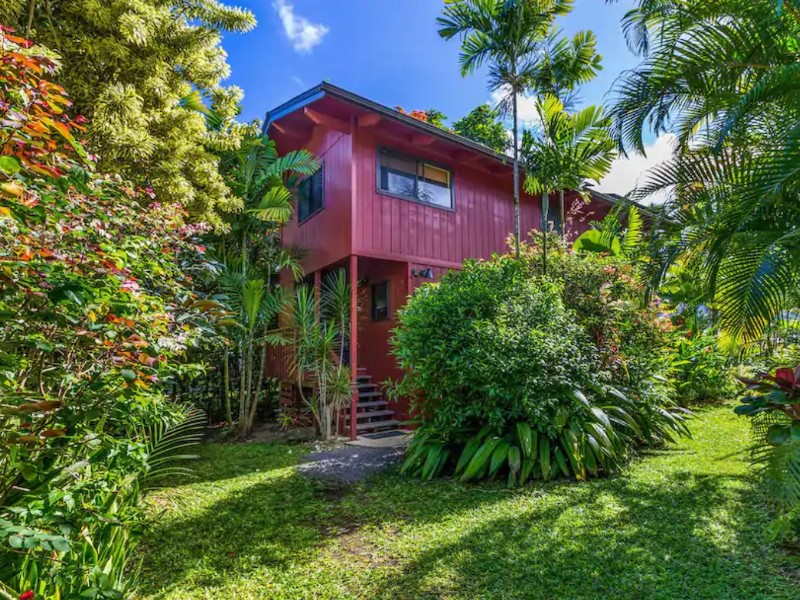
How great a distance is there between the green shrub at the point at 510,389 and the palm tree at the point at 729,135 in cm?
163

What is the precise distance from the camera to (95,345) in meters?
2.46

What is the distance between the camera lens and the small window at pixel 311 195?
33.7 ft

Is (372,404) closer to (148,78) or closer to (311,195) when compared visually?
(311,195)

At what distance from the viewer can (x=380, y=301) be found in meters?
10.3

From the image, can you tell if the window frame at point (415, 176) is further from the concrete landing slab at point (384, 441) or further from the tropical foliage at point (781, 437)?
the tropical foliage at point (781, 437)

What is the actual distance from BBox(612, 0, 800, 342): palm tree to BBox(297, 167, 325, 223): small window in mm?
6615

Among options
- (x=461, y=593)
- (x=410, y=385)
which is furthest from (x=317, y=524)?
(x=410, y=385)

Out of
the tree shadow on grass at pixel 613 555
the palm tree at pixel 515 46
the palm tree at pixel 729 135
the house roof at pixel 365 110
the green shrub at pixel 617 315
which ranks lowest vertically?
the tree shadow on grass at pixel 613 555

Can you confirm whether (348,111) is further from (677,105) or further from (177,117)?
(677,105)

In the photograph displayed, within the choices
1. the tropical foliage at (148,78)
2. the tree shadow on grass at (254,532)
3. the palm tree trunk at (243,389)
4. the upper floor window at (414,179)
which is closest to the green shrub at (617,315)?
the tree shadow on grass at (254,532)

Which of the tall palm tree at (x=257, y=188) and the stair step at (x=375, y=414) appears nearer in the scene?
the stair step at (x=375, y=414)

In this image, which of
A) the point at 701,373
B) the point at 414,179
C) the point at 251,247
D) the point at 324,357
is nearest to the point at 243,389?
the point at 324,357

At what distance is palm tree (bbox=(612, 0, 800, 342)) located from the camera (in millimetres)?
3920

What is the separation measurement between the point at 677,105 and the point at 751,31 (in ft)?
3.18
